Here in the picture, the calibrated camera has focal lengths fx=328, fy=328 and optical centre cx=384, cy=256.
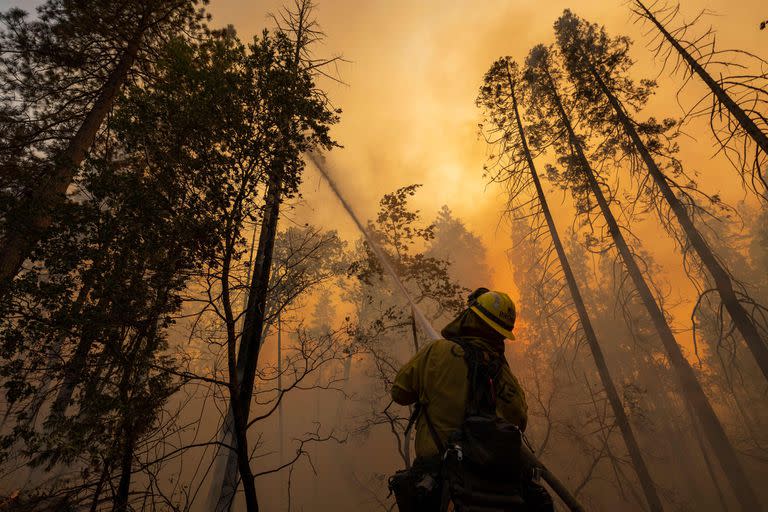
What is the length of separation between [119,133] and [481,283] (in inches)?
1528

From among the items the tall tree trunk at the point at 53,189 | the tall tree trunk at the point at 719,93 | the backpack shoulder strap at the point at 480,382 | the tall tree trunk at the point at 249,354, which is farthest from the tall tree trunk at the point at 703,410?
the tall tree trunk at the point at 53,189

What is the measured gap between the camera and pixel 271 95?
5.52 m

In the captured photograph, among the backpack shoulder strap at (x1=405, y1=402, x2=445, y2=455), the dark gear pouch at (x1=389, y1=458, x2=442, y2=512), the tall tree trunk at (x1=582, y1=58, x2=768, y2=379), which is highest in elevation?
the tall tree trunk at (x1=582, y1=58, x2=768, y2=379)

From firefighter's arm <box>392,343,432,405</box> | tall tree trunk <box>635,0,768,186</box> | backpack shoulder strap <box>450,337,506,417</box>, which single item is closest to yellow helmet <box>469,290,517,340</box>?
backpack shoulder strap <box>450,337,506,417</box>

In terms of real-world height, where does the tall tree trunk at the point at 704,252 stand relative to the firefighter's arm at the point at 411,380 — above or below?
above

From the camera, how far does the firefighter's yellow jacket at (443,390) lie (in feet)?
9.00

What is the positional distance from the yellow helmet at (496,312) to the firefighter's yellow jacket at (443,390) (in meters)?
0.19

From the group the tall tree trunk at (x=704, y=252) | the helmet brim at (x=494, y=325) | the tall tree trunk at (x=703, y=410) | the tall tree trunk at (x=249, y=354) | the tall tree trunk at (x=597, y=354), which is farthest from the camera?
the tall tree trunk at (x=597, y=354)

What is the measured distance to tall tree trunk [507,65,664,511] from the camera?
9016mm

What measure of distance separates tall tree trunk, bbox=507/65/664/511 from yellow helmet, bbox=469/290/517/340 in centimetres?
799

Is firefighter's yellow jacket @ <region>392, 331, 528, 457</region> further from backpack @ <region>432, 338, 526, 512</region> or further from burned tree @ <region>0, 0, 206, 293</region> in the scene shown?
burned tree @ <region>0, 0, 206, 293</region>

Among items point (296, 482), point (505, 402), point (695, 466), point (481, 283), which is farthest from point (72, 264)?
point (695, 466)

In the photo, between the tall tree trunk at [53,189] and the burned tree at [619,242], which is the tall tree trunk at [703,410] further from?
the tall tree trunk at [53,189]

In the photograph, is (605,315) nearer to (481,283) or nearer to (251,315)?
(481,283)
